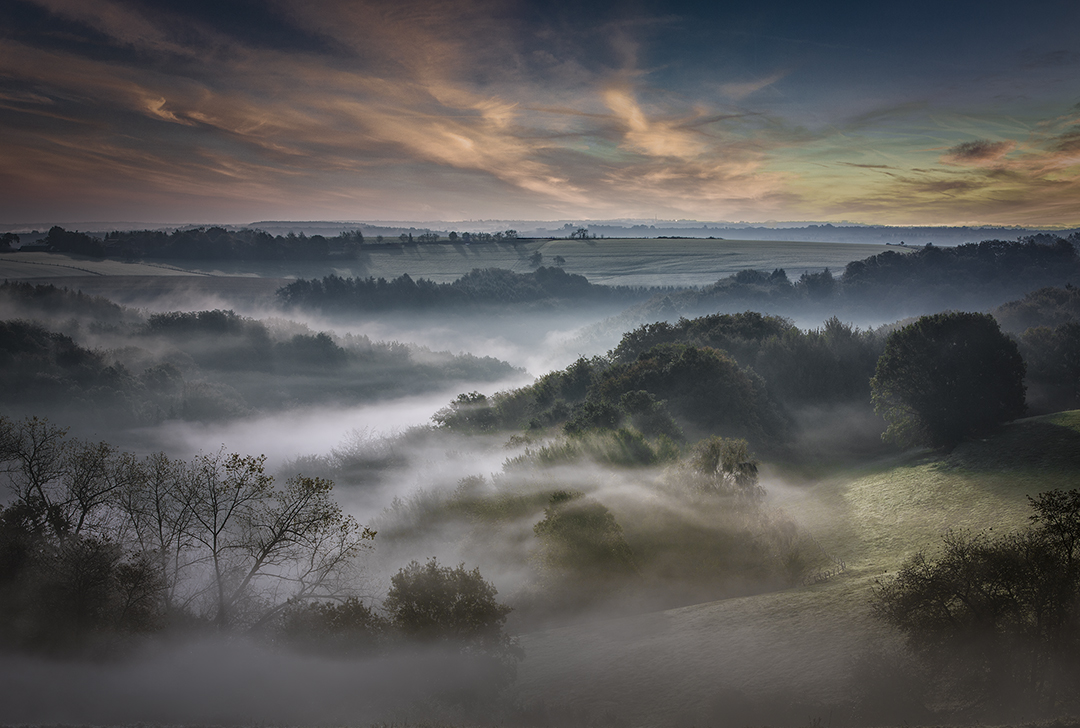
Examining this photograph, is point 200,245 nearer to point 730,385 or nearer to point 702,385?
point 702,385

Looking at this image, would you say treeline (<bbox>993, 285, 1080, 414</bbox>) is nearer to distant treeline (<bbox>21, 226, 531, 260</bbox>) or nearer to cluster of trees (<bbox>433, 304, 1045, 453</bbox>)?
cluster of trees (<bbox>433, 304, 1045, 453</bbox>)

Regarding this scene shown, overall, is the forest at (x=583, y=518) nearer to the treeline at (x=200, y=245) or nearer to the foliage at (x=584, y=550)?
the foliage at (x=584, y=550)

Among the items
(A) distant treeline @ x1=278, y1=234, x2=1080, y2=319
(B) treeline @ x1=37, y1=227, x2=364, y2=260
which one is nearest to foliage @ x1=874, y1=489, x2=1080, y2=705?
(B) treeline @ x1=37, y1=227, x2=364, y2=260

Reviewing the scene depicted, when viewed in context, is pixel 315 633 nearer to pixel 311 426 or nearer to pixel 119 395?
pixel 119 395

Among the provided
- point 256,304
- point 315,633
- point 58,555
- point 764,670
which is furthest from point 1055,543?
point 256,304

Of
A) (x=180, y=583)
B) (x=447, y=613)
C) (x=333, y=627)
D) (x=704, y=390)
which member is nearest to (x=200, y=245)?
(x=704, y=390)

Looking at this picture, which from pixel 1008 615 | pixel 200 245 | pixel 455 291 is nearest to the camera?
pixel 1008 615

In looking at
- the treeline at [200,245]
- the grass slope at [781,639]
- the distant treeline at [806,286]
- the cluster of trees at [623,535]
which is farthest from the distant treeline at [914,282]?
the cluster of trees at [623,535]
